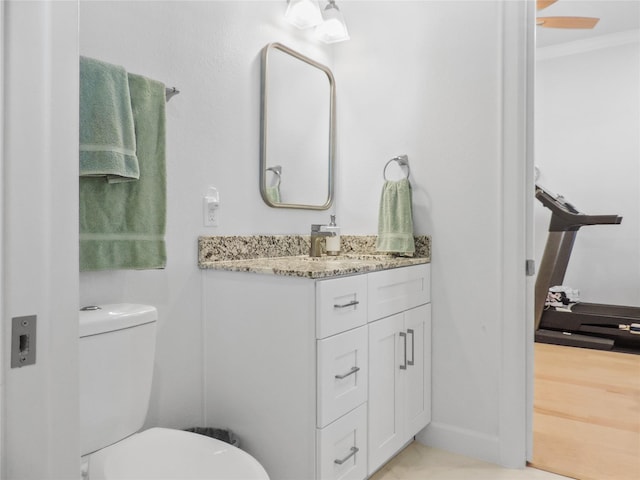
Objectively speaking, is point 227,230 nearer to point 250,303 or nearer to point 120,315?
point 250,303

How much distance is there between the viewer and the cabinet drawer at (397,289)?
1.72m

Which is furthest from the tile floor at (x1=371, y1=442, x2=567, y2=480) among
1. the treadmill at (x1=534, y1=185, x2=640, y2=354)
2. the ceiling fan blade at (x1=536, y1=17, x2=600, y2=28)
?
the ceiling fan blade at (x1=536, y1=17, x2=600, y2=28)

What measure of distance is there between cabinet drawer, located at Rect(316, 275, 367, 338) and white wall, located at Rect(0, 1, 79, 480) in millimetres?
865

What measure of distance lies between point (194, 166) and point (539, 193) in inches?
128

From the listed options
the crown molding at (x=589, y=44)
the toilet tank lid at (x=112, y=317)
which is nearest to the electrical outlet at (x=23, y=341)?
the toilet tank lid at (x=112, y=317)

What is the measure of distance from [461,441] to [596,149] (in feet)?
11.3

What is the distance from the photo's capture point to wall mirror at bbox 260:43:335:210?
80.2 inches

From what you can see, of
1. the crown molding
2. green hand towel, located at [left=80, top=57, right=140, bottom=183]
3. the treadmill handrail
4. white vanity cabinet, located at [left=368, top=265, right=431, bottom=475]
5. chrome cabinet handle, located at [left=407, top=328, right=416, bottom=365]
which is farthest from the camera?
the crown molding

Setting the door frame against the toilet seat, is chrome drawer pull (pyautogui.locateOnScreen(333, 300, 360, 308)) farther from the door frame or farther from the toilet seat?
the door frame

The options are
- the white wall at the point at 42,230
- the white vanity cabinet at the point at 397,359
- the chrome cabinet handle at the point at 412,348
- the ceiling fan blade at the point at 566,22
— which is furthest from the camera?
the ceiling fan blade at the point at 566,22

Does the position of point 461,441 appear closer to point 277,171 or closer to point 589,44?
point 277,171

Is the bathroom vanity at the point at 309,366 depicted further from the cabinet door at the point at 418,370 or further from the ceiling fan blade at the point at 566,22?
the ceiling fan blade at the point at 566,22

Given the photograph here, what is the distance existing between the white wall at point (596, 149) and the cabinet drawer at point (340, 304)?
3552 millimetres

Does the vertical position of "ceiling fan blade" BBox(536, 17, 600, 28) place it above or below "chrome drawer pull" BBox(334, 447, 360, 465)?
above
